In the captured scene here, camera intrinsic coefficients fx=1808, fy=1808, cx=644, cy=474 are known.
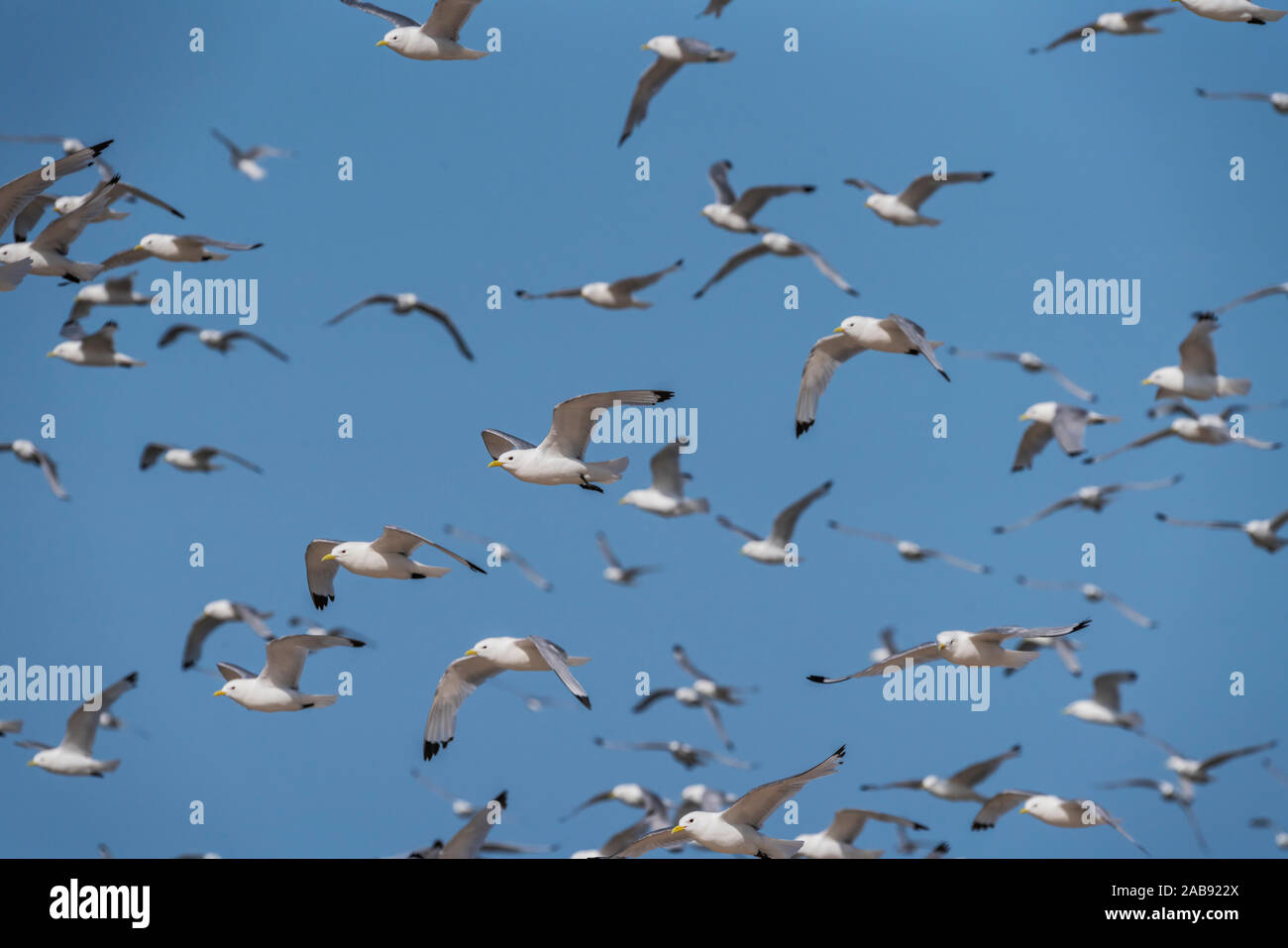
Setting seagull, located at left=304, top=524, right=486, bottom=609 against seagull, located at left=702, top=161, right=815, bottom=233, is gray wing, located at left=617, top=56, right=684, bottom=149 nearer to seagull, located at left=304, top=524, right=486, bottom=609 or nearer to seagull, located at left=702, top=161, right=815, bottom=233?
seagull, located at left=702, top=161, right=815, bottom=233

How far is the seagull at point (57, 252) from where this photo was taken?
527 inches

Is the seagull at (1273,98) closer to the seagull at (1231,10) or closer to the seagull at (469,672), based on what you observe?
the seagull at (1231,10)

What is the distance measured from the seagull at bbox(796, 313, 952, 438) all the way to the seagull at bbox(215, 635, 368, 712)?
410 cm

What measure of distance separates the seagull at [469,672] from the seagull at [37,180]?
4.06 meters

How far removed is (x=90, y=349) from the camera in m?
16.5

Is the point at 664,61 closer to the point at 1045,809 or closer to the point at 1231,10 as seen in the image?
the point at 1231,10

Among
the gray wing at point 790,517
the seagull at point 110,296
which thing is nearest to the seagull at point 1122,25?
the gray wing at point 790,517

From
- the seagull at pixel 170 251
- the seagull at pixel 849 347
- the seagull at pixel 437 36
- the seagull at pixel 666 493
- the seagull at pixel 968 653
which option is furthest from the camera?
the seagull at pixel 666 493

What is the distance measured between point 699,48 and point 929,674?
557 centimetres

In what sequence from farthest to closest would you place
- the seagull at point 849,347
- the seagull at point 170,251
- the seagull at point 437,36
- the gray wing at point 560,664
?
the seagull at point 170,251, the seagull at point 437,36, the seagull at point 849,347, the gray wing at point 560,664

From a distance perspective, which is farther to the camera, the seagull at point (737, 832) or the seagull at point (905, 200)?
the seagull at point (905, 200)
